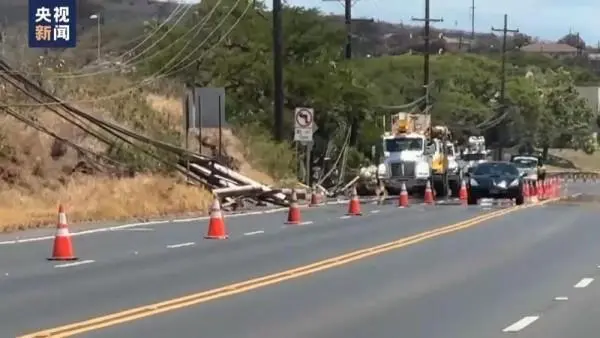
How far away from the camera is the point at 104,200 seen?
115ft

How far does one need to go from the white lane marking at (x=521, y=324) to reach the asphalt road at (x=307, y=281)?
0.29 ft

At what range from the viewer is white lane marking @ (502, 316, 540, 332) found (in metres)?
13.8

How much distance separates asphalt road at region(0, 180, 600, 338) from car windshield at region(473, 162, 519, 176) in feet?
54.0

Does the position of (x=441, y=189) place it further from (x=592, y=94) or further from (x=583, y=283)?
(x=592, y=94)

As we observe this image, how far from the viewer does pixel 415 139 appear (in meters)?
57.1

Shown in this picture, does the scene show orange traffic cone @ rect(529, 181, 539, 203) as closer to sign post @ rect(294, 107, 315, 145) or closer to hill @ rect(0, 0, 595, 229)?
hill @ rect(0, 0, 595, 229)

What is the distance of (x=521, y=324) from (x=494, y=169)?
34441 millimetres

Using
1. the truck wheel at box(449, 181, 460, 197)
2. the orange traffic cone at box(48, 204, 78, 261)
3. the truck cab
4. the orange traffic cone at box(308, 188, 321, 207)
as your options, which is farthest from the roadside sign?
the orange traffic cone at box(48, 204, 78, 261)

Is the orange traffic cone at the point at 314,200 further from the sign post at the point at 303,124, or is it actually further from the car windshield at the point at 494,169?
the car windshield at the point at 494,169

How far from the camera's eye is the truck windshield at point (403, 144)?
5697 cm

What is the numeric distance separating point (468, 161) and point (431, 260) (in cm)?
5060

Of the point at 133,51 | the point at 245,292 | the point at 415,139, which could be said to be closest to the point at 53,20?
the point at 245,292

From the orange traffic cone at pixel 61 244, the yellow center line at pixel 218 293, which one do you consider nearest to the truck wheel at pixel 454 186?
the yellow center line at pixel 218 293

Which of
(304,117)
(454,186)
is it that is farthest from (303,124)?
(454,186)
